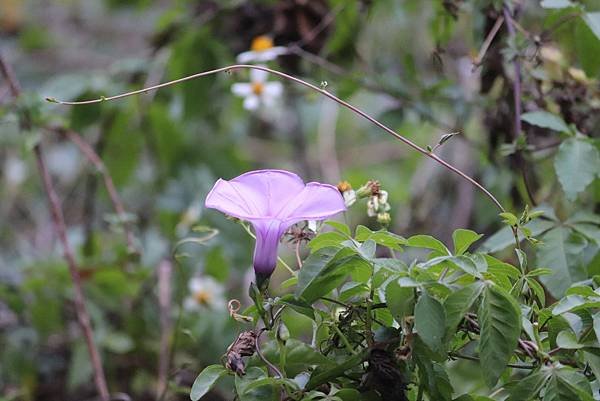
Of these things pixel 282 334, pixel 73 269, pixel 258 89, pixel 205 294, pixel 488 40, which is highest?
pixel 488 40

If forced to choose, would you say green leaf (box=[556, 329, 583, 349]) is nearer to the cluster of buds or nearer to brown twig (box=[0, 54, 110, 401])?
the cluster of buds

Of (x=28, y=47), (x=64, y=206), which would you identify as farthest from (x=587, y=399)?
(x=28, y=47)

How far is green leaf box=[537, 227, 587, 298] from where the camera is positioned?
0.89 m

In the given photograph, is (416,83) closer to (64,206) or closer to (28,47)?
(64,206)

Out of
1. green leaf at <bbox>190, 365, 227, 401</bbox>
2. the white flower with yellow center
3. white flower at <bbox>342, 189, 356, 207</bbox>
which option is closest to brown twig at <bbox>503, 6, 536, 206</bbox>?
white flower at <bbox>342, 189, 356, 207</bbox>

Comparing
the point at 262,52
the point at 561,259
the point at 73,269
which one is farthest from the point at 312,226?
the point at 262,52

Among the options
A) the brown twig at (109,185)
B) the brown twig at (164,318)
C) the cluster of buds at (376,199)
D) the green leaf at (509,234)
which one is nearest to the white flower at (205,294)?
the brown twig at (164,318)

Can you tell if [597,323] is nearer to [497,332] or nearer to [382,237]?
[497,332]

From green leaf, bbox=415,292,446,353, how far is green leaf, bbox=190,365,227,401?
0.58 ft

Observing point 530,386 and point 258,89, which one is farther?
point 258,89

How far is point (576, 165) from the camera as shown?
3.12 feet

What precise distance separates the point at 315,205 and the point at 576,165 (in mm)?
428

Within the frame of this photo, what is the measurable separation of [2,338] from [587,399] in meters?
1.25

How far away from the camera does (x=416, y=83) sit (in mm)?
1395
